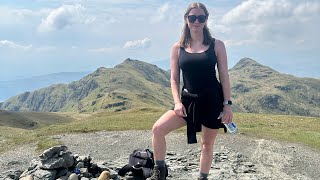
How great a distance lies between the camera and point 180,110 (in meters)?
9.23

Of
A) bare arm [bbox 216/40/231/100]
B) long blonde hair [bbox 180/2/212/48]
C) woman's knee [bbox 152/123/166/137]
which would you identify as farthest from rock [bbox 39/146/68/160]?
bare arm [bbox 216/40/231/100]

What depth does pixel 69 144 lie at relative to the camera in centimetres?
2572

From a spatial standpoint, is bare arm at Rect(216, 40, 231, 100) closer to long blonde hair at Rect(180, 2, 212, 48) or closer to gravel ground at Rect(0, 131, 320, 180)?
long blonde hair at Rect(180, 2, 212, 48)

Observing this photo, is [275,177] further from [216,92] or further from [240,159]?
[216,92]

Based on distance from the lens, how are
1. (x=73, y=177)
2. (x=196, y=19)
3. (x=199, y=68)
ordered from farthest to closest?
(x=73, y=177) < (x=196, y=19) < (x=199, y=68)

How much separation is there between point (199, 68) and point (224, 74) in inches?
31.7

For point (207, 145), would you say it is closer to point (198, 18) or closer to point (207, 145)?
point (207, 145)

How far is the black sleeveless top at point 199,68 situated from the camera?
9180 mm

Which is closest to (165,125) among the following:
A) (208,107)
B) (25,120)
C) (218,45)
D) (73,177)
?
(208,107)

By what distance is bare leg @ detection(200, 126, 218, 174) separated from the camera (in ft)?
32.2

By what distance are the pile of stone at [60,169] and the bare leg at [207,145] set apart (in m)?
4.30

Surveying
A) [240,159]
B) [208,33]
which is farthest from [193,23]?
[240,159]

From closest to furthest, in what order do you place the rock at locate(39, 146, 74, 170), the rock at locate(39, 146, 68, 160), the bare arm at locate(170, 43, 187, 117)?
the bare arm at locate(170, 43, 187, 117)
the rock at locate(39, 146, 74, 170)
the rock at locate(39, 146, 68, 160)

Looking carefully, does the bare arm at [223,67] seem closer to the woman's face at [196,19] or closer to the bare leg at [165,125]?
the woman's face at [196,19]
